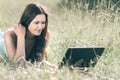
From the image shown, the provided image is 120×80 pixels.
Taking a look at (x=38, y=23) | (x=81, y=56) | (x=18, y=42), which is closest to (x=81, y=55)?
(x=81, y=56)

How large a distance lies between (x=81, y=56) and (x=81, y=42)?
2139mm

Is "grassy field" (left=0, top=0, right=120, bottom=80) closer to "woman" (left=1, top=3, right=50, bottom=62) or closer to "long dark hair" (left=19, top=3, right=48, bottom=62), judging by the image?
"long dark hair" (left=19, top=3, right=48, bottom=62)

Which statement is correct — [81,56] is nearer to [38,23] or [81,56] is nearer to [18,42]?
[38,23]

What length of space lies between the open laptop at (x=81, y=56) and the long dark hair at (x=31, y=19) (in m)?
1.00

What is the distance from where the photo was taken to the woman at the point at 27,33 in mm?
6203

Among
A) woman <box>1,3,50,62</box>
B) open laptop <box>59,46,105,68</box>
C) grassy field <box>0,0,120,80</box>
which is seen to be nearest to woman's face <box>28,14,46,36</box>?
woman <box>1,3,50,62</box>

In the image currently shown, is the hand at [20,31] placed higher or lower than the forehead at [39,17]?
lower

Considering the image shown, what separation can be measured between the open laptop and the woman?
914 millimetres

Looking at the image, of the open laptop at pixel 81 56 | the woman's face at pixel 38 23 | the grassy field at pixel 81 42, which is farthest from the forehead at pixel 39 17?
the open laptop at pixel 81 56

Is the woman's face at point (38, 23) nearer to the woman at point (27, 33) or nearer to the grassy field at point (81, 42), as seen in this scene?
the woman at point (27, 33)

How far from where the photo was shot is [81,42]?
294 inches

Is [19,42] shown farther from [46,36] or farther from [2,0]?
[2,0]

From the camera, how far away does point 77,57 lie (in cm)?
535

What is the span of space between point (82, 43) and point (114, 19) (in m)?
1.24
